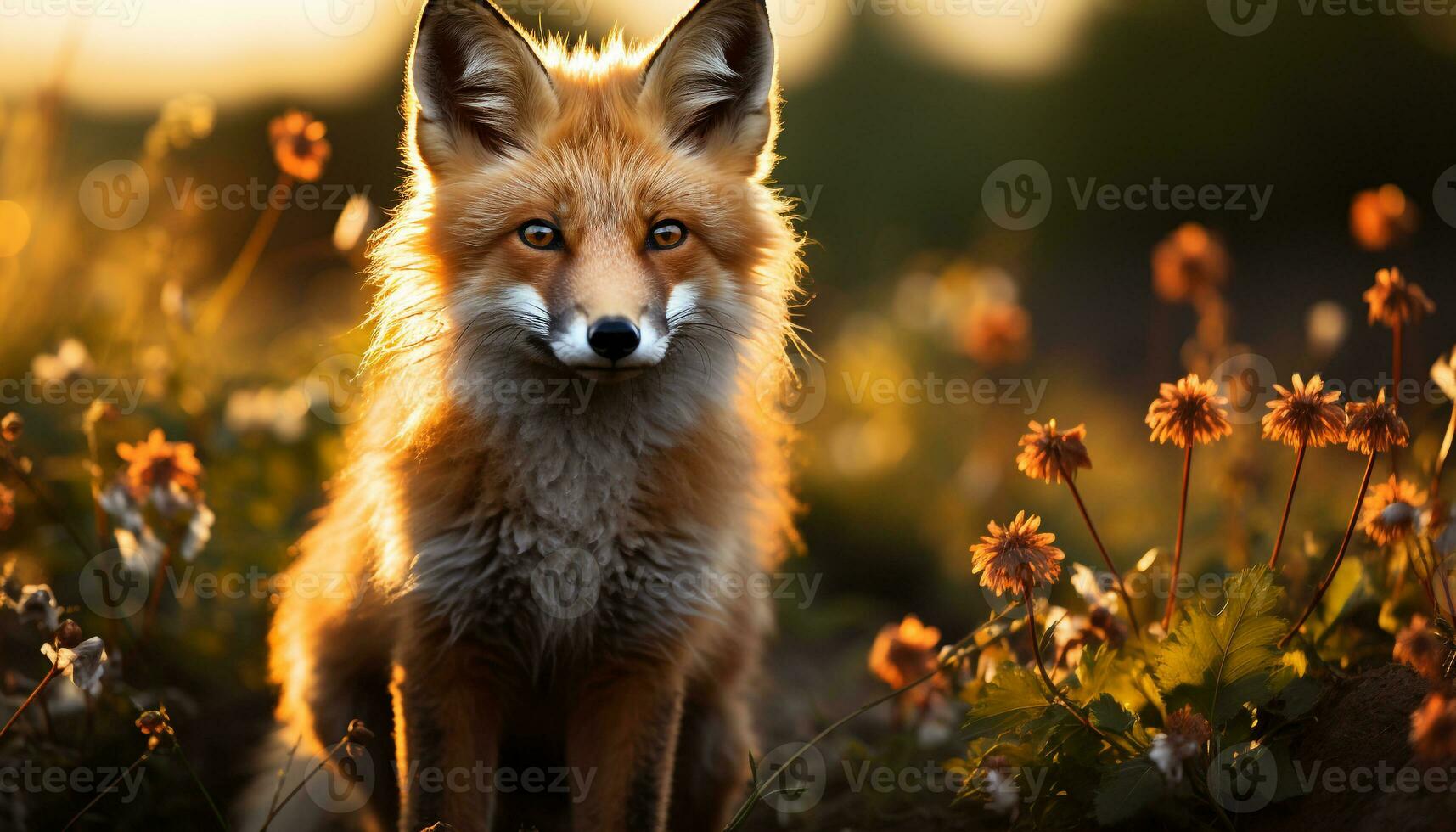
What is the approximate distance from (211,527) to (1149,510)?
159 inches

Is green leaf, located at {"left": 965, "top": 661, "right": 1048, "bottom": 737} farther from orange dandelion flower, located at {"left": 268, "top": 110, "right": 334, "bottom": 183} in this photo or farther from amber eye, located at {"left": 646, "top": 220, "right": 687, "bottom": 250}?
orange dandelion flower, located at {"left": 268, "top": 110, "right": 334, "bottom": 183}

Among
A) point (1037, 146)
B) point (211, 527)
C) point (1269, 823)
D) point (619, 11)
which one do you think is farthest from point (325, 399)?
point (1037, 146)

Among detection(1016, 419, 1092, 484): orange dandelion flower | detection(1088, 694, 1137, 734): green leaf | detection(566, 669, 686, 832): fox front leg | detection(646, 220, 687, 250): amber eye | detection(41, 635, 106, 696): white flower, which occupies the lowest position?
detection(566, 669, 686, 832): fox front leg

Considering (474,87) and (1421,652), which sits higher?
(474,87)

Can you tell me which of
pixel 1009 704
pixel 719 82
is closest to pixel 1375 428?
pixel 1009 704

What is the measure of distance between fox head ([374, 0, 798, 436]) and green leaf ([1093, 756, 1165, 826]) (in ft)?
4.45

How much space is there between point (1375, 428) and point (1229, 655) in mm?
579

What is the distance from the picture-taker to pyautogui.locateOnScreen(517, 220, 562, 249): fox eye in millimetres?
2689

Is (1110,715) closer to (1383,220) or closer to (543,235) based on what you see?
(543,235)

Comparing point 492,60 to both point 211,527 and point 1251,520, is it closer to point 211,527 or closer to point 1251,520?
point 211,527

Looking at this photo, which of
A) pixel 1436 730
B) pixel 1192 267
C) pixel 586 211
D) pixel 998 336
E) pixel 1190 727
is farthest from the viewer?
pixel 998 336

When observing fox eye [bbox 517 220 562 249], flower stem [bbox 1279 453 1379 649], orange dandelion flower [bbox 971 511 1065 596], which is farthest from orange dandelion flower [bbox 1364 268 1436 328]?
fox eye [bbox 517 220 562 249]

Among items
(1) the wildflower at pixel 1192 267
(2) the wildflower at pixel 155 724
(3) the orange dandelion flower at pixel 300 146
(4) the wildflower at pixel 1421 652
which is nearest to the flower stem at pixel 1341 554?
(4) the wildflower at pixel 1421 652

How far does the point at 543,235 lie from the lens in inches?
106
